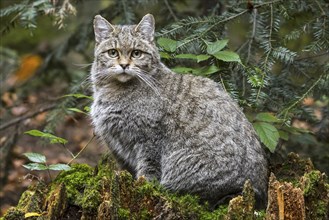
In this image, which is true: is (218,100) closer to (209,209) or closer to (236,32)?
(209,209)

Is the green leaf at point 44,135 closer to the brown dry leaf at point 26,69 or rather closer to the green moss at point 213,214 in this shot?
the green moss at point 213,214

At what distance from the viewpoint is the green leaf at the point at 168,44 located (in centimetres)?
439

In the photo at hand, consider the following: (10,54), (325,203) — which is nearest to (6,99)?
(10,54)

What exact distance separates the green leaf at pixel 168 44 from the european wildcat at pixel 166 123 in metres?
0.07

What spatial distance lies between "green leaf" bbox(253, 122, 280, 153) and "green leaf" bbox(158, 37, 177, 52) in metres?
0.81

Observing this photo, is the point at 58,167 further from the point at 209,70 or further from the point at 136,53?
the point at 209,70

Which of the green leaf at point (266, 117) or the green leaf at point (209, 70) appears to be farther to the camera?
the green leaf at point (209, 70)

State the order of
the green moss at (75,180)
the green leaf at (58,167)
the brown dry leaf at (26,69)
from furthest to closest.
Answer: the brown dry leaf at (26,69), the green leaf at (58,167), the green moss at (75,180)

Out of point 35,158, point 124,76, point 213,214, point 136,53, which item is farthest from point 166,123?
point 35,158

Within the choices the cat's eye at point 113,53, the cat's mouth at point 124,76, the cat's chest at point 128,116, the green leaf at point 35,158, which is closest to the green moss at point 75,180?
the green leaf at point 35,158

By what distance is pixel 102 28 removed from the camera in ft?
14.8

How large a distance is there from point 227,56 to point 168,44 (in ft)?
1.52

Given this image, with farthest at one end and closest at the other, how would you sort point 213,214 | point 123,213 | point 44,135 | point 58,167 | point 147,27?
point 147,27
point 44,135
point 58,167
point 213,214
point 123,213

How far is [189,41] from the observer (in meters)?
4.46
